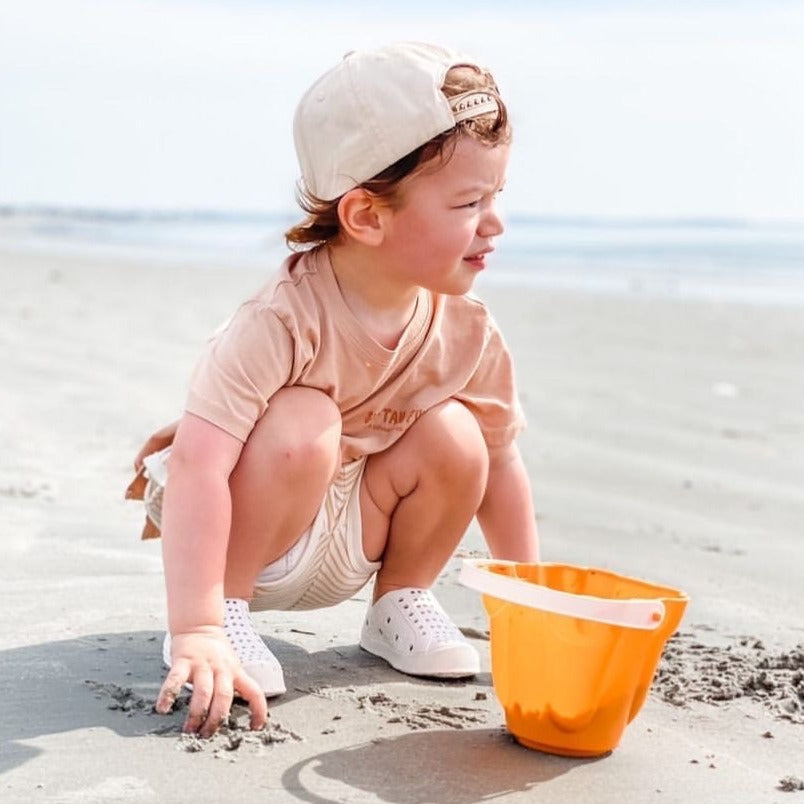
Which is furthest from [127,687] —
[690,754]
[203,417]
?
[690,754]

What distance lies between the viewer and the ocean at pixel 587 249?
1462cm

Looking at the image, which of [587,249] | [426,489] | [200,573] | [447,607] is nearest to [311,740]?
[200,573]

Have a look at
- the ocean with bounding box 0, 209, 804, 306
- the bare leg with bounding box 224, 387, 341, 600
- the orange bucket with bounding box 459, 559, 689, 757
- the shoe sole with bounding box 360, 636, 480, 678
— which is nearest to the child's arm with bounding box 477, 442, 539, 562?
the shoe sole with bounding box 360, 636, 480, 678

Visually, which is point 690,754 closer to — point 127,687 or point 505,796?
point 505,796

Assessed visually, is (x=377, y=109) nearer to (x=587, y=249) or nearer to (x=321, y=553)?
(x=321, y=553)

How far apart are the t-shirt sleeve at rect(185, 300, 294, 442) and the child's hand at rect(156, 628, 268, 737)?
340mm

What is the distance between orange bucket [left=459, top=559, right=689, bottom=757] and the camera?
6.88 feet

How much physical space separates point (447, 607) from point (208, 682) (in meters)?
1.04

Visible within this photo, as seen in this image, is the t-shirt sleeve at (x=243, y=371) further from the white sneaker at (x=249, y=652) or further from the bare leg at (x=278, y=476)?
the white sneaker at (x=249, y=652)

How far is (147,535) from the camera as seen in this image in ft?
9.44

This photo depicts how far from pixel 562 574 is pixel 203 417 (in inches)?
25.2

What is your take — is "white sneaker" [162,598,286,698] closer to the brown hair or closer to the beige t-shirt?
the beige t-shirt

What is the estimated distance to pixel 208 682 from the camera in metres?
2.19

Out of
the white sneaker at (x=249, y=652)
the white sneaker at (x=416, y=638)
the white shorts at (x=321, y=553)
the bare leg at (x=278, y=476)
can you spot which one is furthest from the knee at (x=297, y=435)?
the white sneaker at (x=416, y=638)
